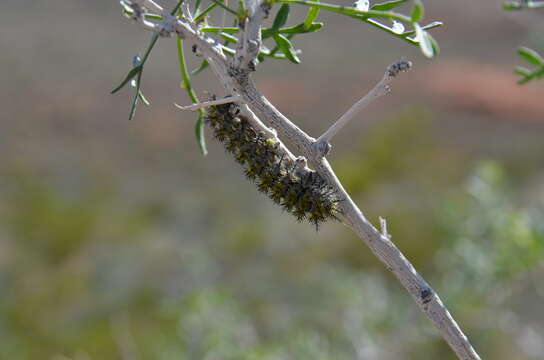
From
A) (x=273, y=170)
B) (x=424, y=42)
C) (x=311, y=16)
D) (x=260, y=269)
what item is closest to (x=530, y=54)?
(x=424, y=42)

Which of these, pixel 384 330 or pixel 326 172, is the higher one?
pixel 326 172

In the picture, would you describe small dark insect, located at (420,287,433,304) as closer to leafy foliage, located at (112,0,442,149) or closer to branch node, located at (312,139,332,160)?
branch node, located at (312,139,332,160)

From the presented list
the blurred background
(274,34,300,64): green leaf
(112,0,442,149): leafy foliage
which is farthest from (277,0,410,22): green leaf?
the blurred background

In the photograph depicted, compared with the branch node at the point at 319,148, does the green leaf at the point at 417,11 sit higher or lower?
higher

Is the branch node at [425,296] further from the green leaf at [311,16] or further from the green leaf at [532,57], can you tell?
the green leaf at [311,16]

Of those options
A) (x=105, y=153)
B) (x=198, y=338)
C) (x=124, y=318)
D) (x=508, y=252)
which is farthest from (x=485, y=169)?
(x=105, y=153)

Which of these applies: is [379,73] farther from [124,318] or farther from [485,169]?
[485,169]

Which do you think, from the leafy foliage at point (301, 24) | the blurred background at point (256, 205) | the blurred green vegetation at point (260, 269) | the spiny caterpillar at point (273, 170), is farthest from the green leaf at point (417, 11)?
the blurred green vegetation at point (260, 269)
